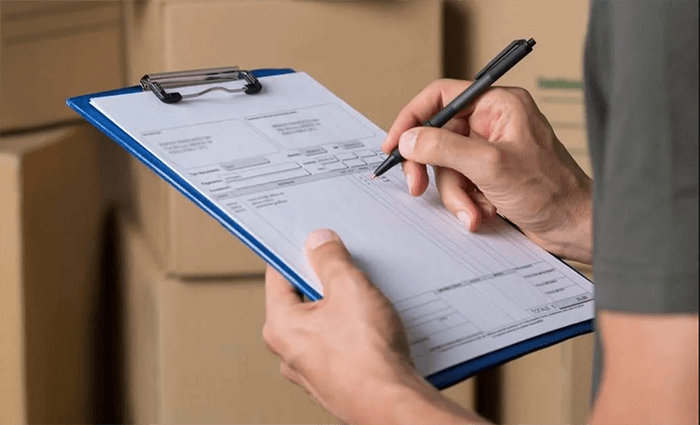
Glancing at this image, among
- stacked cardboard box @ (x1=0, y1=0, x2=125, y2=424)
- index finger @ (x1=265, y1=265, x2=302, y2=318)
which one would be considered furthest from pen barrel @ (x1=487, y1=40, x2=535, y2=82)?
stacked cardboard box @ (x1=0, y1=0, x2=125, y2=424)

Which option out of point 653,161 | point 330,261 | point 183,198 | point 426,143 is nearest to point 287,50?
point 183,198

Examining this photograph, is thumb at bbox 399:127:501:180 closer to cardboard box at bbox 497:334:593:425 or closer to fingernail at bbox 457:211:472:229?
fingernail at bbox 457:211:472:229

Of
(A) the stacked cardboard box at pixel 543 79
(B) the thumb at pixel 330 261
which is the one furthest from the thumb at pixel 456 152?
(A) the stacked cardboard box at pixel 543 79

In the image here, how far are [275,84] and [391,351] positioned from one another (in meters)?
0.28

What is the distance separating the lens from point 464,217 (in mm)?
633

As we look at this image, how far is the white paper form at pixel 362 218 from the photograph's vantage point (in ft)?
1.80

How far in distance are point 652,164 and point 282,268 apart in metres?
0.24

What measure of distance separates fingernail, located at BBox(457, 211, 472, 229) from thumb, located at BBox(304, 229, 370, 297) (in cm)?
11

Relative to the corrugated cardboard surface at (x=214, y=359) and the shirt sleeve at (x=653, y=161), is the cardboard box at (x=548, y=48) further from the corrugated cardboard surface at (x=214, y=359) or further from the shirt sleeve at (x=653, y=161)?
the shirt sleeve at (x=653, y=161)

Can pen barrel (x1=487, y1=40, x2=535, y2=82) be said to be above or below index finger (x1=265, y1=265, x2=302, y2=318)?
above

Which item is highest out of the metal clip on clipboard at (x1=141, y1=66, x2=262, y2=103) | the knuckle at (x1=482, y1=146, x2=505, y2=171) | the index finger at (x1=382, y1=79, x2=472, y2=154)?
the metal clip on clipboard at (x1=141, y1=66, x2=262, y2=103)

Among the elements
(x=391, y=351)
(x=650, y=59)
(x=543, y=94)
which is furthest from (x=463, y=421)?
(x=543, y=94)

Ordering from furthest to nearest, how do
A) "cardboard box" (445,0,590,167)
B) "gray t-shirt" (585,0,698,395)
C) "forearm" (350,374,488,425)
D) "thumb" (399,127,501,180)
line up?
"cardboard box" (445,0,590,167) < "thumb" (399,127,501,180) < "forearm" (350,374,488,425) < "gray t-shirt" (585,0,698,395)

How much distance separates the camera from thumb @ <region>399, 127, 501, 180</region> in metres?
0.62
